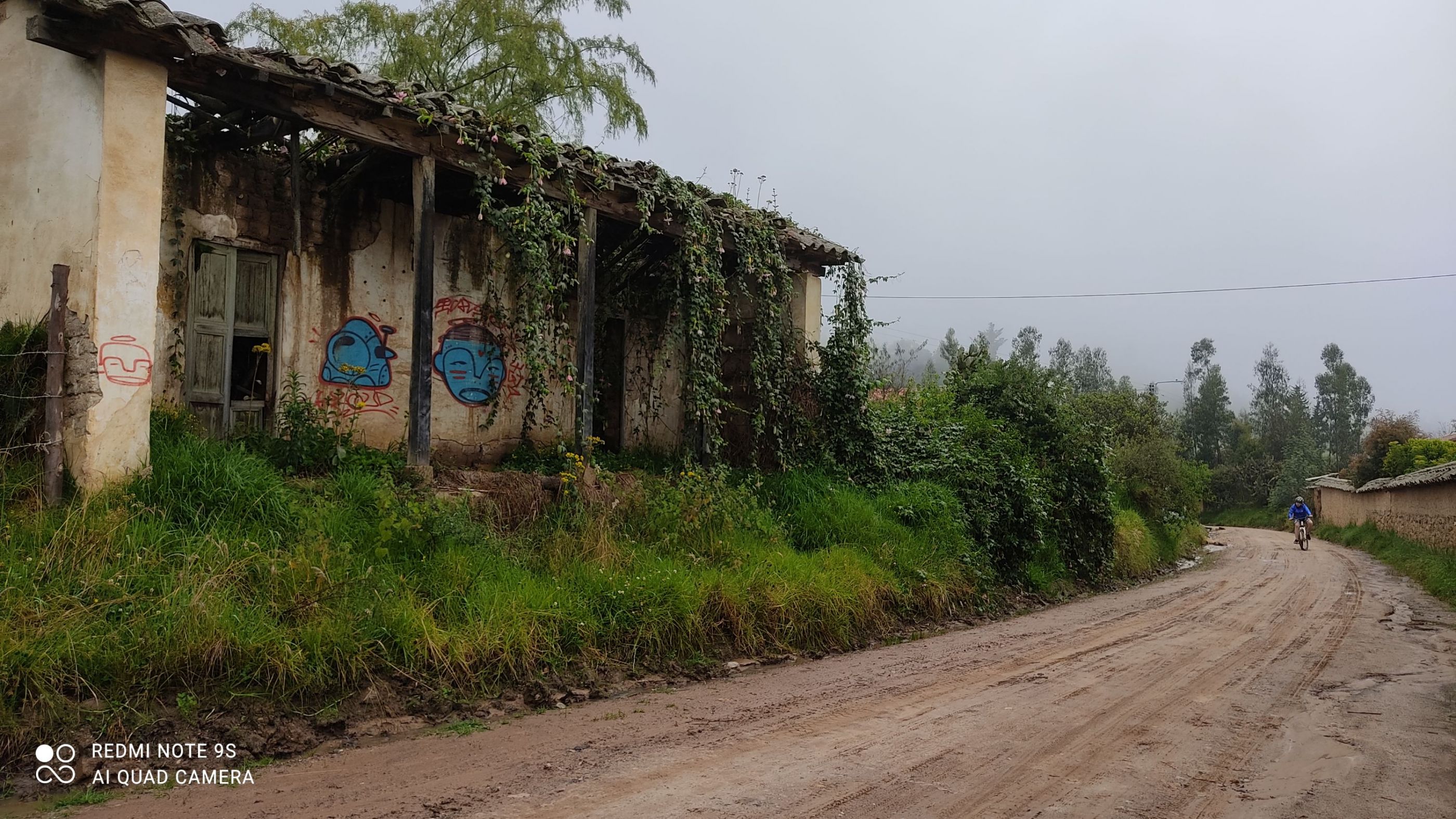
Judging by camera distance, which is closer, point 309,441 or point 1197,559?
point 309,441

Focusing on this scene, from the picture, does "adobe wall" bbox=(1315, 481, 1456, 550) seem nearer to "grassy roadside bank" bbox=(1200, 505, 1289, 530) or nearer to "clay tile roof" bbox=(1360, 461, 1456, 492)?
"clay tile roof" bbox=(1360, 461, 1456, 492)

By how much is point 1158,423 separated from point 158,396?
3130 cm

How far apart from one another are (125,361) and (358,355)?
304cm

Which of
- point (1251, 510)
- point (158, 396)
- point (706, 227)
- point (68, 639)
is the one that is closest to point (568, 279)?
point (706, 227)

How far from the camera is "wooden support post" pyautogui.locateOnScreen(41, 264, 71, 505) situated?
5582 millimetres

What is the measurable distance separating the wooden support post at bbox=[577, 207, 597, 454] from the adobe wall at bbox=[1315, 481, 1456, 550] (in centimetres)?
1867

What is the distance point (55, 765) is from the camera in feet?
13.4

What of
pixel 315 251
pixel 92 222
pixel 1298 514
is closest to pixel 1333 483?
pixel 1298 514

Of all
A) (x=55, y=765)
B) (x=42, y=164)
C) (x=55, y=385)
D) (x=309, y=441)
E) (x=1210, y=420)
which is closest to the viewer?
(x=55, y=765)

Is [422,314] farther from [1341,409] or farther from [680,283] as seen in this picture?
[1341,409]

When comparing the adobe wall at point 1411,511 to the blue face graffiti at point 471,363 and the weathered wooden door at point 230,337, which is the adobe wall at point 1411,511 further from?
the weathered wooden door at point 230,337

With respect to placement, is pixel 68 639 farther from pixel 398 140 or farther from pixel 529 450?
pixel 529 450

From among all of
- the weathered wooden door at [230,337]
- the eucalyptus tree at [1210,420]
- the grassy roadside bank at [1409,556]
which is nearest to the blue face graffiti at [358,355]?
the weathered wooden door at [230,337]

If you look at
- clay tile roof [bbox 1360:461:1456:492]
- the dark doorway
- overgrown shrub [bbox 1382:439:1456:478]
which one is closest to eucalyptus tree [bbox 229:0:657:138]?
the dark doorway
